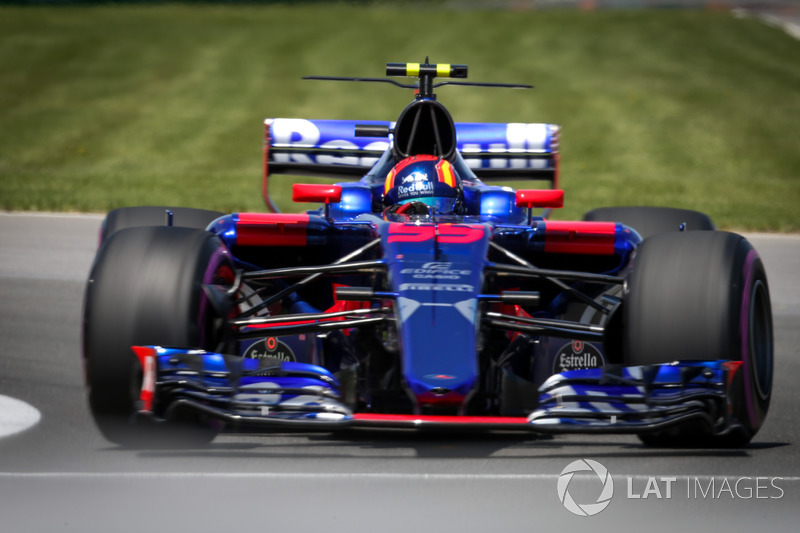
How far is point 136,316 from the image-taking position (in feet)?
16.2

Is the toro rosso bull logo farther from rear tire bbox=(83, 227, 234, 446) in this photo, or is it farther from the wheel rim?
the wheel rim

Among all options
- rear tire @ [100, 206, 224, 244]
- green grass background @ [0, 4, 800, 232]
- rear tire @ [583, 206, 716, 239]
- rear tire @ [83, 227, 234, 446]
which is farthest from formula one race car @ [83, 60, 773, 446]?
green grass background @ [0, 4, 800, 232]

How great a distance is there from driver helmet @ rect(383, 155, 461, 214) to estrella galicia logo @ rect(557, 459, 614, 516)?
1.96 m

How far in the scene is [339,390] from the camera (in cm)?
496

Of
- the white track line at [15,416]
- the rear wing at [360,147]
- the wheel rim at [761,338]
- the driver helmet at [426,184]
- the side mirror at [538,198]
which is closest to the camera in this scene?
the wheel rim at [761,338]

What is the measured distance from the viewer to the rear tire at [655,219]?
7914 mm

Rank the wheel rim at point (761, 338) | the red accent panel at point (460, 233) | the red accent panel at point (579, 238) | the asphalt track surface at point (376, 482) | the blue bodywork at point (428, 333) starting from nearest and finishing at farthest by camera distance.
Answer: the asphalt track surface at point (376, 482), the blue bodywork at point (428, 333), the wheel rim at point (761, 338), the red accent panel at point (460, 233), the red accent panel at point (579, 238)

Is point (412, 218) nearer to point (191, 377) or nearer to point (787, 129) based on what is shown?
point (191, 377)

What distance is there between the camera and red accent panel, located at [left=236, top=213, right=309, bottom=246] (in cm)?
592

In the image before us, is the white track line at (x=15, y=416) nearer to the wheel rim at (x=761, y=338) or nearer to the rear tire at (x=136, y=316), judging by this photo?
the rear tire at (x=136, y=316)

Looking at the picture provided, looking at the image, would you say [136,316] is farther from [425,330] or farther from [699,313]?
[699,313]

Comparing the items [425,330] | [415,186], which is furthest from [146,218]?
[425,330]

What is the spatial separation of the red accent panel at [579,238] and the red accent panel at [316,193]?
1.12 meters

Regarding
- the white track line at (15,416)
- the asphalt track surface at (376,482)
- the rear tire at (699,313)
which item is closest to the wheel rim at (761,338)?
the rear tire at (699,313)
